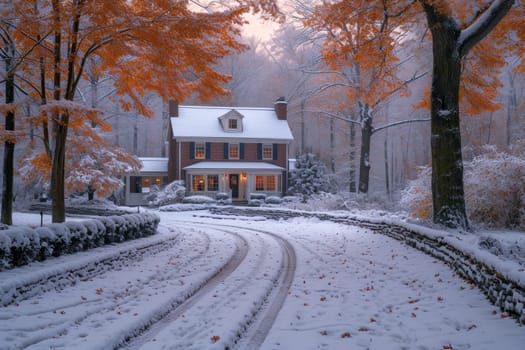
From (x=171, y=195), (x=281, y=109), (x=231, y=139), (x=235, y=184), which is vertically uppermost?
(x=281, y=109)

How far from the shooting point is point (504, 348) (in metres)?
4.01

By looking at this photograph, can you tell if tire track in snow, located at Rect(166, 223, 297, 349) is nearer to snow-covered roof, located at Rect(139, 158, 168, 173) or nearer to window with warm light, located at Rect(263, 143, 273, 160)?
window with warm light, located at Rect(263, 143, 273, 160)

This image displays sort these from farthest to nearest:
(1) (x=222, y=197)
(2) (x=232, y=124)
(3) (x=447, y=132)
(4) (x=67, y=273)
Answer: (2) (x=232, y=124)
(1) (x=222, y=197)
(3) (x=447, y=132)
(4) (x=67, y=273)

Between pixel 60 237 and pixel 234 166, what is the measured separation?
76.0ft

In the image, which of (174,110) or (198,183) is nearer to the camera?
(198,183)

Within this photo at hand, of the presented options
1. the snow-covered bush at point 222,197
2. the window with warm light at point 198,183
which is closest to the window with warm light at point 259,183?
the snow-covered bush at point 222,197

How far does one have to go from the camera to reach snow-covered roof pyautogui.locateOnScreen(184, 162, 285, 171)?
99.8ft

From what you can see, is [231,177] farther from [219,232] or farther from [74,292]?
[74,292]

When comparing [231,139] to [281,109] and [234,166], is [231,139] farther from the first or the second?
[281,109]

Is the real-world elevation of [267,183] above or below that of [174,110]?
below

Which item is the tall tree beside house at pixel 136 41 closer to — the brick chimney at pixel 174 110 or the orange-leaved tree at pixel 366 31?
the orange-leaved tree at pixel 366 31

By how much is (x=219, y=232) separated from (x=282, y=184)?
17665 millimetres

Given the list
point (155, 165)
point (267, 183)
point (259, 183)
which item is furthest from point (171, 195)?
point (267, 183)

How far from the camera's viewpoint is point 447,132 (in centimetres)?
998
